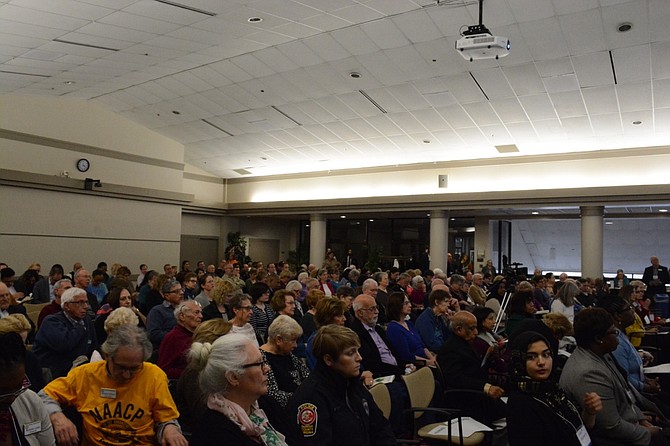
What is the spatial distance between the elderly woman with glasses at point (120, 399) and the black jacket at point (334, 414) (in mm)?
624

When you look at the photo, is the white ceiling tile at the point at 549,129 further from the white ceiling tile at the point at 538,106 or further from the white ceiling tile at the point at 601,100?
the white ceiling tile at the point at 601,100

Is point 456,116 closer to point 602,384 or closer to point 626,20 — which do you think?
point 626,20

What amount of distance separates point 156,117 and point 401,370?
42.6 feet

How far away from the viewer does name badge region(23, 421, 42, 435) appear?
223 cm

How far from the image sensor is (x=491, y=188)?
14.9m

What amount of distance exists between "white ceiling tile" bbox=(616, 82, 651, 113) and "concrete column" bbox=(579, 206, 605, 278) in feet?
11.2

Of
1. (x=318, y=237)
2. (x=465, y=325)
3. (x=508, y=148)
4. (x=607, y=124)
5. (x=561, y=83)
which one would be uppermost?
(x=561, y=83)

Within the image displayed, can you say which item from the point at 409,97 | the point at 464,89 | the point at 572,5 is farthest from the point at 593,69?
the point at 409,97

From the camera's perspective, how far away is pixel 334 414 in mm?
2812

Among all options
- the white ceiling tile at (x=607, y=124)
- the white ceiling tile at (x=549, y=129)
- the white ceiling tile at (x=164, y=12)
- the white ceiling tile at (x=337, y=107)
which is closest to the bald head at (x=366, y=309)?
the white ceiling tile at (x=164, y=12)

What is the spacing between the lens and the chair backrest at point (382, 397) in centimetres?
368

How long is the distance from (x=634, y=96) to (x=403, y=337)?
26.7ft

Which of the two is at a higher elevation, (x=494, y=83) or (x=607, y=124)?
(x=494, y=83)

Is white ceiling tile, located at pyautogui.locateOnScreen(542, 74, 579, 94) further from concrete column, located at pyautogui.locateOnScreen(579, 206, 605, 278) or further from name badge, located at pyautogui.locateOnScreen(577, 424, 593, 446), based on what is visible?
name badge, located at pyautogui.locateOnScreen(577, 424, 593, 446)
